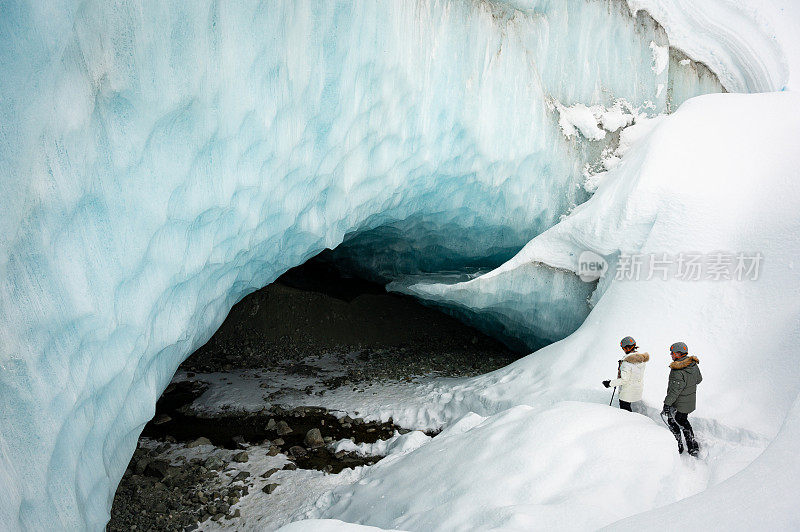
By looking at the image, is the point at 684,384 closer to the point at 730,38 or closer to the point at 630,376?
the point at 630,376

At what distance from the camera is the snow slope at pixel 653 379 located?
325 cm

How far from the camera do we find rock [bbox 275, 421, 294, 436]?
6.20 m

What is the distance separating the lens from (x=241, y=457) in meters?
5.59

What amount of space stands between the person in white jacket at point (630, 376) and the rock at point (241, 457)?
3609 mm

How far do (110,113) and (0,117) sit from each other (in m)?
0.70

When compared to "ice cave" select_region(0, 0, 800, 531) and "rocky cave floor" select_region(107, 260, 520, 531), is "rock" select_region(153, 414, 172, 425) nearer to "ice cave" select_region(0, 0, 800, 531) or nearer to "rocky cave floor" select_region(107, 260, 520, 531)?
"rocky cave floor" select_region(107, 260, 520, 531)

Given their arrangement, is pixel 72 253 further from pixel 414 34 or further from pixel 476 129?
pixel 476 129

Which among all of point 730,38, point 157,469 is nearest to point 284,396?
point 157,469

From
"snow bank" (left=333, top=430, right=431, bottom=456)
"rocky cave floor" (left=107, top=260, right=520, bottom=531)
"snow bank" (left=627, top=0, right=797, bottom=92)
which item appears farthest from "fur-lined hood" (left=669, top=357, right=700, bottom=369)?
"snow bank" (left=627, top=0, right=797, bottom=92)

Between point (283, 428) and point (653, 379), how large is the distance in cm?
395

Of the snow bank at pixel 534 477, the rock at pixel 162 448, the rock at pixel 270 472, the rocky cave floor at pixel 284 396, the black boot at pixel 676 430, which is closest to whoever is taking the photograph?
the snow bank at pixel 534 477

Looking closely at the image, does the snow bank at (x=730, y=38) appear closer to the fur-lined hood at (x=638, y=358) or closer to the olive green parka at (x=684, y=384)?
the fur-lined hood at (x=638, y=358)

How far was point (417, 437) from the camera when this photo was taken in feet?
18.3

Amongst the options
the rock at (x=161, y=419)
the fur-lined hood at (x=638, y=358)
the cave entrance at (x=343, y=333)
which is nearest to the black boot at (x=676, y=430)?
the fur-lined hood at (x=638, y=358)
